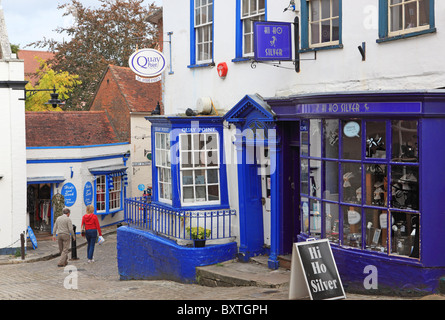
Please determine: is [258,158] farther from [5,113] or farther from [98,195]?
[98,195]

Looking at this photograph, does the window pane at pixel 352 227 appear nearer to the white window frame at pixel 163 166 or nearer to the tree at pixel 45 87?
the white window frame at pixel 163 166

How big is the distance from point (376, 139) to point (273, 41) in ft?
9.45

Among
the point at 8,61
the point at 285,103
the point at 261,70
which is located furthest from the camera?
the point at 8,61

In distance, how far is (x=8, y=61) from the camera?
19.4 meters

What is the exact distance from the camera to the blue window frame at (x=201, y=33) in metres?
13.9

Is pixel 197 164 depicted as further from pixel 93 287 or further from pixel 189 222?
pixel 93 287

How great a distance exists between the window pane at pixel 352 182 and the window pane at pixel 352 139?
0.52ft

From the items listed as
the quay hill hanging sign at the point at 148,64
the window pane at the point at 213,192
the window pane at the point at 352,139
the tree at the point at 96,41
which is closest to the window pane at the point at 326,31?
the window pane at the point at 352,139

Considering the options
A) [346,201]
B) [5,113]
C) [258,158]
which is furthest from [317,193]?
[5,113]

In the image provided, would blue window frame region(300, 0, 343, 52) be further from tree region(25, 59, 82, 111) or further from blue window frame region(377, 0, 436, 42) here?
tree region(25, 59, 82, 111)

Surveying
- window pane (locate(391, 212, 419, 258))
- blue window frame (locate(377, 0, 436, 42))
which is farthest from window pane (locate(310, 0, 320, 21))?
window pane (locate(391, 212, 419, 258))

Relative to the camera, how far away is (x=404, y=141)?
9.02 m

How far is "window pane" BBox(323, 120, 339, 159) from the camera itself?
10.00m
